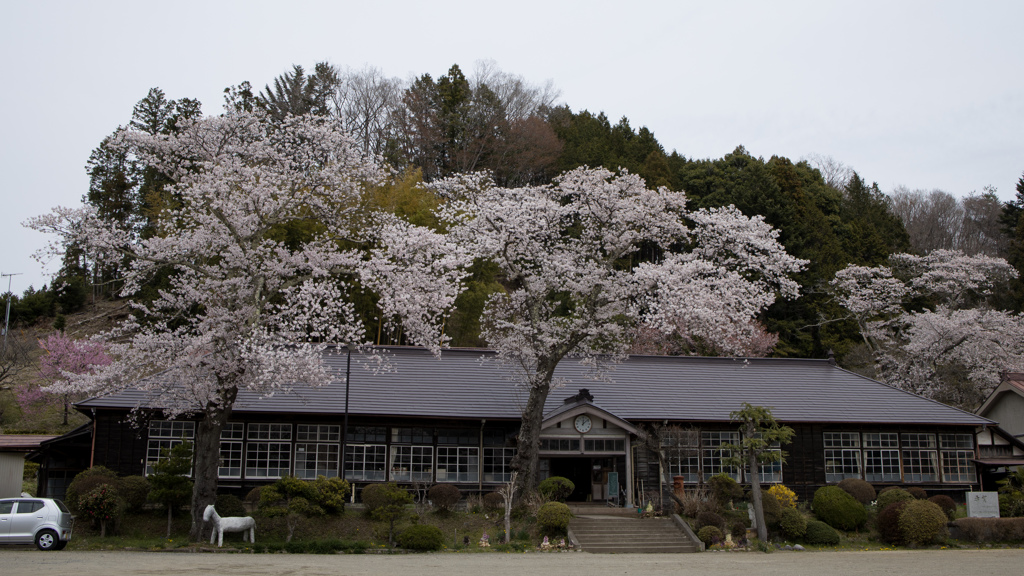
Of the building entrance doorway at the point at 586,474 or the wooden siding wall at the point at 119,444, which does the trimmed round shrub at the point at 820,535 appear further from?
the wooden siding wall at the point at 119,444

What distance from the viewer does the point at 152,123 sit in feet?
145

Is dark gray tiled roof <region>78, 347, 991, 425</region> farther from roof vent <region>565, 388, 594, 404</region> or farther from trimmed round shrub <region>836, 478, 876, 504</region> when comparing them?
trimmed round shrub <region>836, 478, 876, 504</region>

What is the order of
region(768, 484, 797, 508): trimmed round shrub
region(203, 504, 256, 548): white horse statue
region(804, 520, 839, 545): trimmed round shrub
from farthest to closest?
region(768, 484, 797, 508): trimmed round shrub, region(804, 520, 839, 545): trimmed round shrub, region(203, 504, 256, 548): white horse statue

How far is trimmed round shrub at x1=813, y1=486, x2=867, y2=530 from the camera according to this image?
67.6 feet

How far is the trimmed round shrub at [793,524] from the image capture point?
1964 cm

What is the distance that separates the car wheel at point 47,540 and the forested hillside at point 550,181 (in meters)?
16.2

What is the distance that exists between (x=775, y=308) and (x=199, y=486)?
30211 millimetres

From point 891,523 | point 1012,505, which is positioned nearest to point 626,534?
point 891,523

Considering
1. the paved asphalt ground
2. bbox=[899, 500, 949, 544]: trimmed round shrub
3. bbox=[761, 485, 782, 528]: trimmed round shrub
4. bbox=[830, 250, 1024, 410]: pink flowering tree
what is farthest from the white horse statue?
bbox=[830, 250, 1024, 410]: pink flowering tree

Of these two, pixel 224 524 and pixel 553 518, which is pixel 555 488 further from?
pixel 224 524

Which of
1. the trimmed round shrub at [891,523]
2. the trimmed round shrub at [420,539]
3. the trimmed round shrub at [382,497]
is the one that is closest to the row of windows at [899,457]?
the trimmed round shrub at [891,523]

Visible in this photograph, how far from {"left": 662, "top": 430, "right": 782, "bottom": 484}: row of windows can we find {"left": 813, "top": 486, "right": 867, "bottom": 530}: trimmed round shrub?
2.00 meters

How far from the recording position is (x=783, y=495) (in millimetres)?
21125

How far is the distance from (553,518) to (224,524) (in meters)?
7.58
